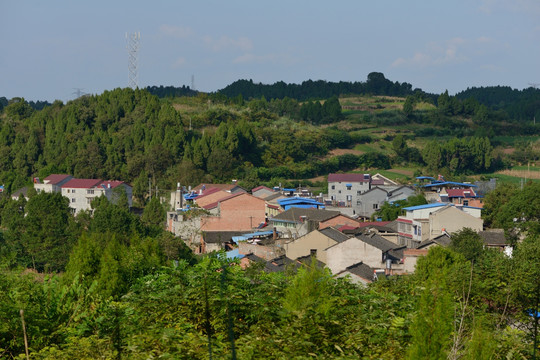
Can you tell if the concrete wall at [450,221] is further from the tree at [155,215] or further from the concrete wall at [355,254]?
the tree at [155,215]

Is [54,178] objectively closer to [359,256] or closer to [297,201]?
[297,201]

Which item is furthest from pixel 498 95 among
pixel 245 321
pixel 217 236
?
pixel 245 321

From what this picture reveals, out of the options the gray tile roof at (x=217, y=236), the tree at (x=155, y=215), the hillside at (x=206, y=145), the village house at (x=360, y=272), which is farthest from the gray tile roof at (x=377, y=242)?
Answer: the hillside at (x=206, y=145)

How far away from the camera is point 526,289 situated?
32.1 feet

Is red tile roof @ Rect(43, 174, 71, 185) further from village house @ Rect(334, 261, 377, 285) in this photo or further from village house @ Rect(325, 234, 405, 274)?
village house @ Rect(334, 261, 377, 285)

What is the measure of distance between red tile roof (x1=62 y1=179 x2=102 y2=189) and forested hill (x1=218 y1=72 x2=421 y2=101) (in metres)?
46.0

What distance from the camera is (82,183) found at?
40.8 metres

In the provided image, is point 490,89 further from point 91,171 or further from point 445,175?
point 91,171

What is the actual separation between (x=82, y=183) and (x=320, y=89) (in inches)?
2092

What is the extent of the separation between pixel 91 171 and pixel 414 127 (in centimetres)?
2946

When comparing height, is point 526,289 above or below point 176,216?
above

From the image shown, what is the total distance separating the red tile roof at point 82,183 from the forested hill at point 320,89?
4600 centimetres

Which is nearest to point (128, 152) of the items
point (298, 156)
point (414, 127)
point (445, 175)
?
point (298, 156)

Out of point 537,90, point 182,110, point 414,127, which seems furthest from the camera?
point 537,90
